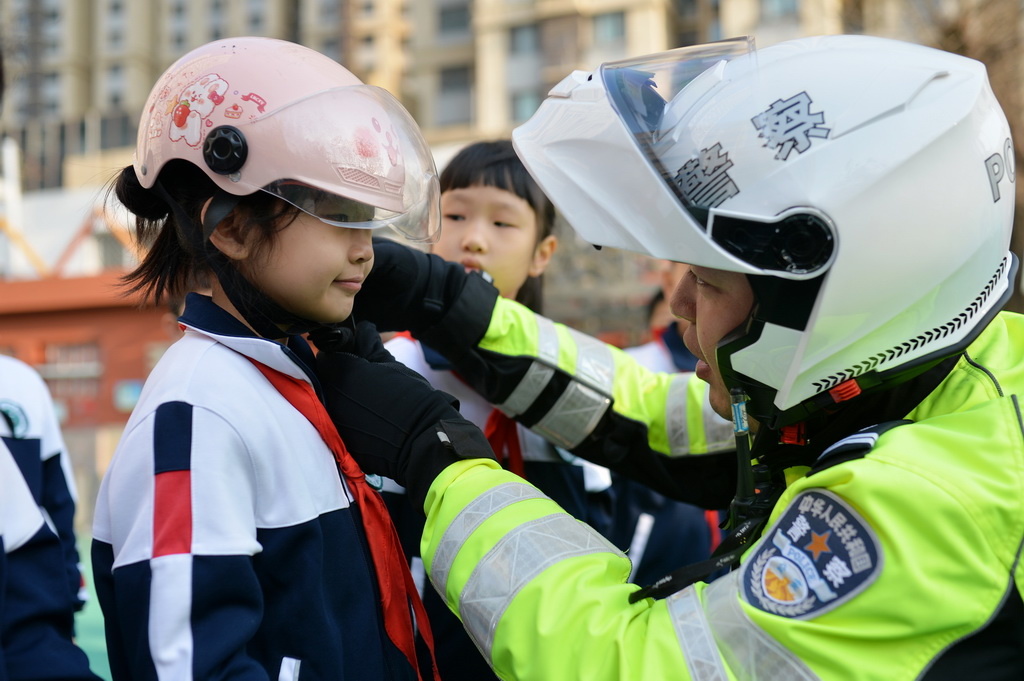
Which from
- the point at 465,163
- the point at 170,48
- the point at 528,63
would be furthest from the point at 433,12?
the point at 465,163

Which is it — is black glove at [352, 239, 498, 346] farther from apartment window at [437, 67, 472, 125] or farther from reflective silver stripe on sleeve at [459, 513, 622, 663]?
apartment window at [437, 67, 472, 125]

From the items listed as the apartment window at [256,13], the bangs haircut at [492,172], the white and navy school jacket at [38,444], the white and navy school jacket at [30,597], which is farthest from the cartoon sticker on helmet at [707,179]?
the apartment window at [256,13]

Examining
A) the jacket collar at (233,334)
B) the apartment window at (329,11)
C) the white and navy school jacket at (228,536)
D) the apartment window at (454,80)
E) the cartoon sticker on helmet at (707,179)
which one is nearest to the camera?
the white and navy school jacket at (228,536)

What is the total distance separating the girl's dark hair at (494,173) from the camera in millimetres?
2636

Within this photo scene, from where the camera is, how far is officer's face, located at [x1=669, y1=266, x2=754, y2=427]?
1.52m

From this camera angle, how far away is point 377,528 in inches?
64.9

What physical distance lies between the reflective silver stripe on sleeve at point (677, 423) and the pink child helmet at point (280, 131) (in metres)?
0.92

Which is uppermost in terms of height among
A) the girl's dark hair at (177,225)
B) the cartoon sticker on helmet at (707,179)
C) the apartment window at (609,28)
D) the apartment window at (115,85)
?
the cartoon sticker on helmet at (707,179)

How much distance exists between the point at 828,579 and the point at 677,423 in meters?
1.03

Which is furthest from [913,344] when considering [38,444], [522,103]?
[522,103]

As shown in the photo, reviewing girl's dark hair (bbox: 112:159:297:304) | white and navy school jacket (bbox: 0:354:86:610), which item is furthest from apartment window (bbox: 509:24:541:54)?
girl's dark hair (bbox: 112:159:297:304)

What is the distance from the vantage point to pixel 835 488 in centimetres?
124

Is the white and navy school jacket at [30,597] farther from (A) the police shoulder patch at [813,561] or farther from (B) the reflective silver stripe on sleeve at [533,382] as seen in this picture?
(A) the police shoulder patch at [813,561]

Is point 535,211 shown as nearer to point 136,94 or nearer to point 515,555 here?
point 515,555
